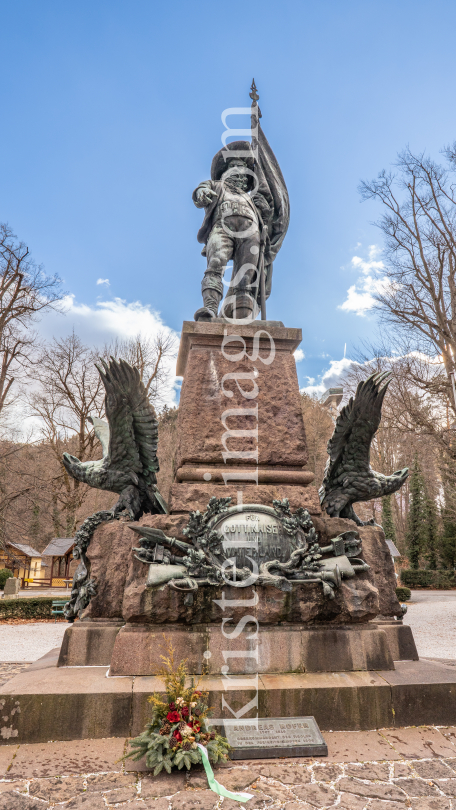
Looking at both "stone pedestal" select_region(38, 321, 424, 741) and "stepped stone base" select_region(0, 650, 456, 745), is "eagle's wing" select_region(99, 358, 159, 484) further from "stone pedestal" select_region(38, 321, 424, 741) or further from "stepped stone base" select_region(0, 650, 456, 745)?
"stepped stone base" select_region(0, 650, 456, 745)

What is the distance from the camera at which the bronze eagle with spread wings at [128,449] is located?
3977mm

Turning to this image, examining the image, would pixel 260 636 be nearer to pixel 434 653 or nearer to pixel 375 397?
pixel 375 397

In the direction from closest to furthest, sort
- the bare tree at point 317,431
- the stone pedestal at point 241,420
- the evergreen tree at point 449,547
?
the stone pedestal at point 241,420 < the bare tree at point 317,431 < the evergreen tree at point 449,547

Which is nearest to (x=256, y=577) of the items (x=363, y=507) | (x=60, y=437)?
(x=60, y=437)

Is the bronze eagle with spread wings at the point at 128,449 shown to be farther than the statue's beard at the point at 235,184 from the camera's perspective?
No

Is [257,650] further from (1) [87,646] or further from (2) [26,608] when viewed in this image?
(2) [26,608]

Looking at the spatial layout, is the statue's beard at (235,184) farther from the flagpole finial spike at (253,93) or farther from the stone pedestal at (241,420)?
the stone pedestal at (241,420)

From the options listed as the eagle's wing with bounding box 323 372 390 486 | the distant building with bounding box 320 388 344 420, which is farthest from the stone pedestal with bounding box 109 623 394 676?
the distant building with bounding box 320 388 344 420

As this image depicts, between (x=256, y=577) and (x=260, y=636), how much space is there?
37cm

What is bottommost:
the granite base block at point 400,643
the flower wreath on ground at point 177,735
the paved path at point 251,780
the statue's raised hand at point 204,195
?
the paved path at point 251,780

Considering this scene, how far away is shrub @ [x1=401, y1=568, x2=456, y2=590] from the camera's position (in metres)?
23.6

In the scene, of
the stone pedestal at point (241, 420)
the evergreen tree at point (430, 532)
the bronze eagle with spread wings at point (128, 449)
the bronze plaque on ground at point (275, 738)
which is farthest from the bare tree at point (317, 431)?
the bronze plaque on ground at point (275, 738)

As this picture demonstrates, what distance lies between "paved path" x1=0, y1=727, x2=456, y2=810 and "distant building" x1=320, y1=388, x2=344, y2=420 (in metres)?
23.9

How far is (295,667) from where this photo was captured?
10.8ft
